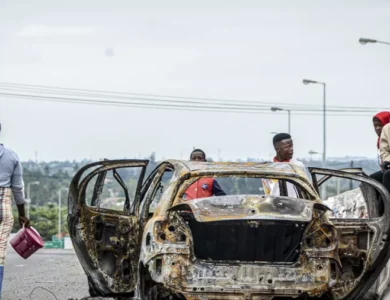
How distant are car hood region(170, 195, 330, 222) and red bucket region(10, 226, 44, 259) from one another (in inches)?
138

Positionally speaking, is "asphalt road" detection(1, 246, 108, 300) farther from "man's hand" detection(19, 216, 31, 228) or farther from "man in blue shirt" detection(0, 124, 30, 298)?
"man in blue shirt" detection(0, 124, 30, 298)

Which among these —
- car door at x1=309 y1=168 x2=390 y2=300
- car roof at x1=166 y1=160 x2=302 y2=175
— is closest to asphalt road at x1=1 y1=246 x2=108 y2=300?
car roof at x1=166 y1=160 x2=302 y2=175

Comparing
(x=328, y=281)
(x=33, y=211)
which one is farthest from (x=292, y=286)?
(x=33, y=211)

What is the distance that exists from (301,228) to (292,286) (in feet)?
1.80

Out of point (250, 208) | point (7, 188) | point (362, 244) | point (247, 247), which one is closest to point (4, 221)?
point (7, 188)

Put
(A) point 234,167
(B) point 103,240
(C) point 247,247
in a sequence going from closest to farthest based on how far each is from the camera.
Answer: (C) point 247,247 < (A) point 234,167 < (B) point 103,240

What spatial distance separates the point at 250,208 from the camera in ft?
30.9

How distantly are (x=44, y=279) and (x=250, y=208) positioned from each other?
7.18 m

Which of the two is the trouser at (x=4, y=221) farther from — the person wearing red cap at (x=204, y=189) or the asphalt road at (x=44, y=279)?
the person wearing red cap at (x=204, y=189)

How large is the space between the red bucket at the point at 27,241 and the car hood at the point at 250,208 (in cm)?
349

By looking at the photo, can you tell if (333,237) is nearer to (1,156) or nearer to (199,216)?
(199,216)

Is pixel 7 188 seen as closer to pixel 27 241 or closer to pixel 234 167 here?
pixel 27 241

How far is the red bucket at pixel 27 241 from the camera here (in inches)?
496

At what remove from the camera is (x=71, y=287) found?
48.0 ft
